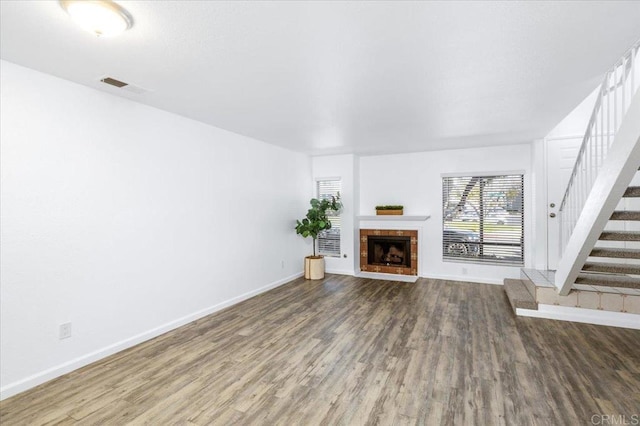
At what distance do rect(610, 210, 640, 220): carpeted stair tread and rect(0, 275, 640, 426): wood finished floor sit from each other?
1.32m

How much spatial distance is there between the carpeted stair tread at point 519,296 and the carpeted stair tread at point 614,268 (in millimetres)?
950

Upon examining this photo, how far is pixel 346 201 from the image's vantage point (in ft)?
21.2

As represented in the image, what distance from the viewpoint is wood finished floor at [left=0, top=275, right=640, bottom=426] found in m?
2.12

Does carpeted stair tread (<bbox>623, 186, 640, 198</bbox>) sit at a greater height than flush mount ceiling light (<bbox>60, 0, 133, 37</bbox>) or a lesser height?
lesser

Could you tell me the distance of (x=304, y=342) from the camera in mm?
3279

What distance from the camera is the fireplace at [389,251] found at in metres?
6.18

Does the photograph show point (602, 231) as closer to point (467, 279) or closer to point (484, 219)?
point (484, 219)

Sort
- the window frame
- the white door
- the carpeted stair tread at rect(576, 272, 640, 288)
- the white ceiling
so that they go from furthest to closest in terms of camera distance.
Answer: the window frame, the white door, the carpeted stair tread at rect(576, 272, 640, 288), the white ceiling

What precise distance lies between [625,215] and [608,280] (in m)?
1.02

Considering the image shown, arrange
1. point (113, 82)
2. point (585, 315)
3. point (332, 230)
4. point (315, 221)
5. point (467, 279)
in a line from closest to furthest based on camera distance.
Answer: point (113, 82), point (585, 315), point (467, 279), point (315, 221), point (332, 230)

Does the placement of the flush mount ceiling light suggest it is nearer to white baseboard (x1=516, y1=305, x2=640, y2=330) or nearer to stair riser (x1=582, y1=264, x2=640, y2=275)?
stair riser (x1=582, y1=264, x2=640, y2=275)

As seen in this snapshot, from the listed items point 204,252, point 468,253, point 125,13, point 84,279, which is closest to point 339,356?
point 204,252

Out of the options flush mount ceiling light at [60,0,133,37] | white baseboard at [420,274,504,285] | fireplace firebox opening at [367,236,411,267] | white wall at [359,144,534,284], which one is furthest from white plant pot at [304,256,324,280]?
flush mount ceiling light at [60,0,133,37]

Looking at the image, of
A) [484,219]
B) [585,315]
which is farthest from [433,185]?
[585,315]
